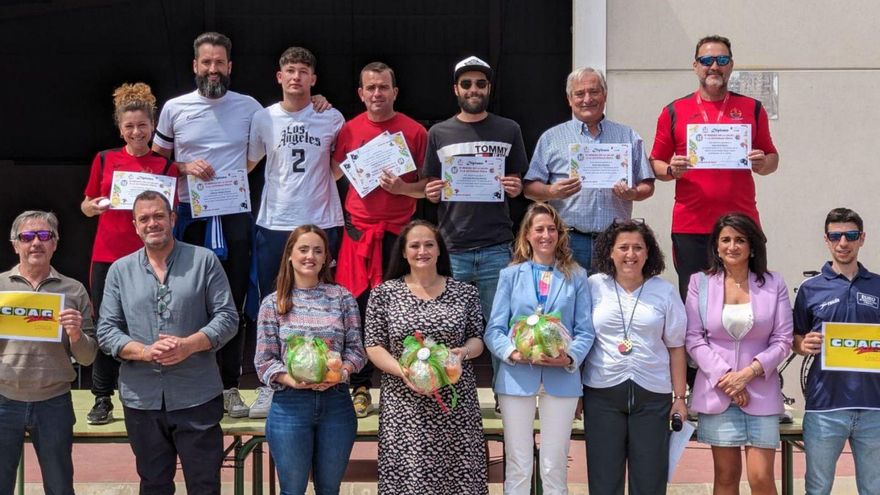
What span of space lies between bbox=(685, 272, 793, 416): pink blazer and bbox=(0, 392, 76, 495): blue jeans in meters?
3.58

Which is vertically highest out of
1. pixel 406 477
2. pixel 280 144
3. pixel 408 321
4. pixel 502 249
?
pixel 280 144

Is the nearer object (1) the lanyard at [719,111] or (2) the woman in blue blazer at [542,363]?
(2) the woman in blue blazer at [542,363]

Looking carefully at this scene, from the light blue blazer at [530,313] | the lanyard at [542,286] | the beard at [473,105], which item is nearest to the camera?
the light blue blazer at [530,313]

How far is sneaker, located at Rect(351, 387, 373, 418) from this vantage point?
6.38 meters

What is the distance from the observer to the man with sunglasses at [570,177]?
6.20 meters

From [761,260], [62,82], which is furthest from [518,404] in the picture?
[62,82]

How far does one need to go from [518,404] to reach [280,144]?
2.28m

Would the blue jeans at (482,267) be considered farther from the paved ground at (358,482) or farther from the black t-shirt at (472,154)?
the paved ground at (358,482)

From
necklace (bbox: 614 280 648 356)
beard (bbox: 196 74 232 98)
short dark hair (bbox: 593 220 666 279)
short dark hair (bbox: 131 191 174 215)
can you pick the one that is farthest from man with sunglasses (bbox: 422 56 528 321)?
short dark hair (bbox: 131 191 174 215)

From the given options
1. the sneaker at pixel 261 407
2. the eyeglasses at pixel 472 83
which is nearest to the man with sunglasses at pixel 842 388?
the eyeglasses at pixel 472 83

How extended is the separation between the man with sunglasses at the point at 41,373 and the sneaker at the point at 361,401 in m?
1.66

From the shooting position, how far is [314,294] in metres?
5.61

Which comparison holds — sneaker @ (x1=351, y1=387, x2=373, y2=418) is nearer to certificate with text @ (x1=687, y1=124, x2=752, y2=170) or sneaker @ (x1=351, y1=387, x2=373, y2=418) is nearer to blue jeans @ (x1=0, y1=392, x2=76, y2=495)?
blue jeans @ (x1=0, y1=392, x2=76, y2=495)

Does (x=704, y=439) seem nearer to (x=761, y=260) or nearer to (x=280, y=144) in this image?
(x=761, y=260)
